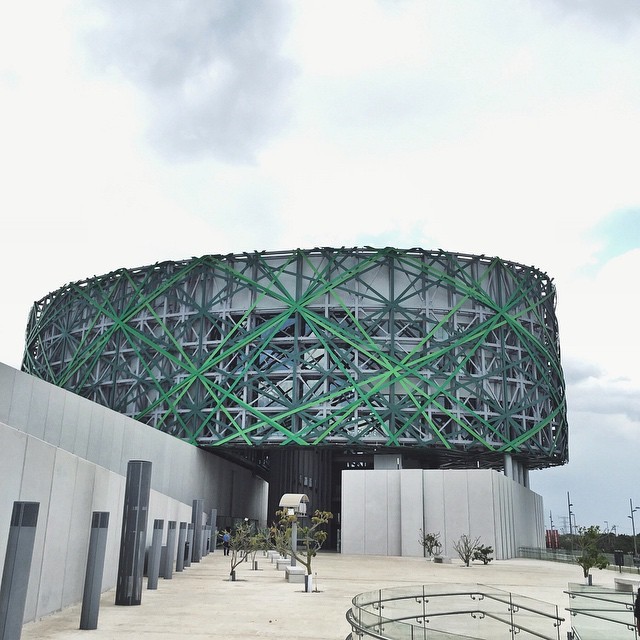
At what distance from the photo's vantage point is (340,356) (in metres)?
47.3

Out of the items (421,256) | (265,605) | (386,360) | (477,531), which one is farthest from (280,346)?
(265,605)

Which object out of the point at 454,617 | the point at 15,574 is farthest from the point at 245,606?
the point at 15,574

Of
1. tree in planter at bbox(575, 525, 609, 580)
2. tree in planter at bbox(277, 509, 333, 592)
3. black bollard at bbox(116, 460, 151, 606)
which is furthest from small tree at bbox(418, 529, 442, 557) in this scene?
black bollard at bbox(116, 460, 151, 606)

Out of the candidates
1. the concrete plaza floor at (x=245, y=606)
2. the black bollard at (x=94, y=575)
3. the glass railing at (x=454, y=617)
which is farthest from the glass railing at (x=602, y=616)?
the black bollard at (x=94, y=575)

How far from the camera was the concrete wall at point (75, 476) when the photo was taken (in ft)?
40.4

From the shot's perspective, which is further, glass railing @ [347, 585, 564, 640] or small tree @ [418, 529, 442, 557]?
small tree @ [418, 529, 442, 557]

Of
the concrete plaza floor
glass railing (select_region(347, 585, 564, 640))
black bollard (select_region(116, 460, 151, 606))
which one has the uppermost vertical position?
black bollard (select_region(116, 460, 151, 606))

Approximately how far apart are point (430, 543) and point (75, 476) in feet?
95.7

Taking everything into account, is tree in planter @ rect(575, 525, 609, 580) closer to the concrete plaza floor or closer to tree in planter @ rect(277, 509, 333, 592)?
the concrete plaza floor

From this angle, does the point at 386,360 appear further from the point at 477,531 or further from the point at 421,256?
the point at 477,531

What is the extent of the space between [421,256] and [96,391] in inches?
979

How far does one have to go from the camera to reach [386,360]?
154 ft

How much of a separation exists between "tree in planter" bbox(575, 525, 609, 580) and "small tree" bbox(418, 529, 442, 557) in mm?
13267

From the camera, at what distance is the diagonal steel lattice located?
153 feet
